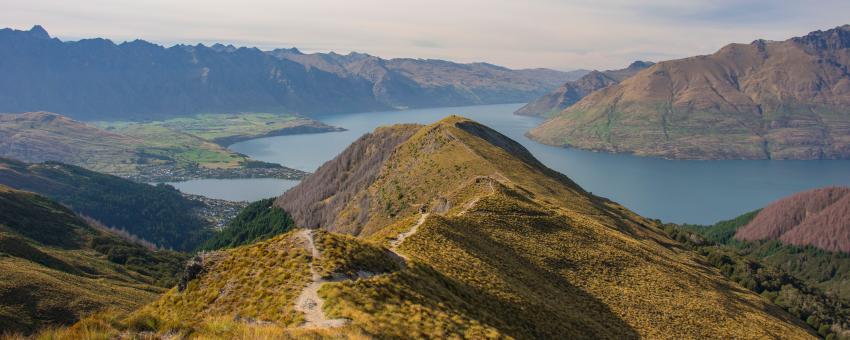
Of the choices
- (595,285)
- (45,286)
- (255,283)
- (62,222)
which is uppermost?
(255,283)

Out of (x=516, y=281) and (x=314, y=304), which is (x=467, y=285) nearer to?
(x=516, y=281)

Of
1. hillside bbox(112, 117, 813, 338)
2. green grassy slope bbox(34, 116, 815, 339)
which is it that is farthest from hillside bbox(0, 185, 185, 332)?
hillside bbox(112, 117, 813, 338)

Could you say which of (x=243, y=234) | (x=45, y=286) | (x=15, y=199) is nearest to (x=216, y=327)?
(x=45, y=286)

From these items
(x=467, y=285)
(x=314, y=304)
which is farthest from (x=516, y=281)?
(x=314, y=304)

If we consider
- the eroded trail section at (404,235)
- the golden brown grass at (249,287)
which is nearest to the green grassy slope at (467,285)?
the golden brown grass at (249,287)

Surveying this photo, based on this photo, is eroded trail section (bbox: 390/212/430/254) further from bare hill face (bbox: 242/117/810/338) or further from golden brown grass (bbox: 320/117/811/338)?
golden brown grass (bbox: 320/117/811/338)

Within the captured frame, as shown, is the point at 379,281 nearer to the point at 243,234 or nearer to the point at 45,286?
the point at 45,286
